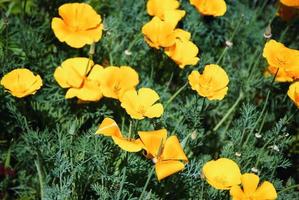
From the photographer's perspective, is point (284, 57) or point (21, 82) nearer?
point (21, 82)

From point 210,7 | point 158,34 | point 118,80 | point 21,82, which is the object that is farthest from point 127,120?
point 210,7

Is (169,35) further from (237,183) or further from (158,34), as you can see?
(237,183)

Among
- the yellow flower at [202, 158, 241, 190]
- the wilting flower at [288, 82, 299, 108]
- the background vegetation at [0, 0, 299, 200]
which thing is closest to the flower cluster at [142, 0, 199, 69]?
the background vegetation at [0, 0, 299, 200]

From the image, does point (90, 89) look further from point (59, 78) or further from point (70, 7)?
point (70, 7)

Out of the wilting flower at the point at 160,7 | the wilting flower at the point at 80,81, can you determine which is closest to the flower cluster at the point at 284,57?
the wilting flower at the point at 160,7

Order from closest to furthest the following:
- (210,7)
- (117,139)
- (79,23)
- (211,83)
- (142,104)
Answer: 1. (117,139)
2. (142,104)
3. (211,83)
4. (79,23)
5. (210,7)

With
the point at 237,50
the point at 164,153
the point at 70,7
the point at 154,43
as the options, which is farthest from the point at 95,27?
the point at 237,50
